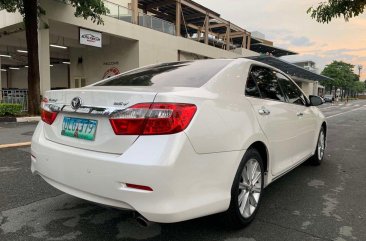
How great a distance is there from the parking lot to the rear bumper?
1.52 ft

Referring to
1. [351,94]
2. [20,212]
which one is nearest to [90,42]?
[20,212]

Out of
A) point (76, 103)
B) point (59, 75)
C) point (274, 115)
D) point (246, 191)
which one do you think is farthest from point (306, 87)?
point (76, 103)

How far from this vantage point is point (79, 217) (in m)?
3.32

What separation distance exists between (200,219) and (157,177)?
111cm

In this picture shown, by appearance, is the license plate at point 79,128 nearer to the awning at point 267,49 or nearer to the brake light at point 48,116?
the brake light at point 48,116

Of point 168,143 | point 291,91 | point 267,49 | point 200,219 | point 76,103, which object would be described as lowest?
point 200,219

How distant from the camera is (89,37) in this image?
1764cm

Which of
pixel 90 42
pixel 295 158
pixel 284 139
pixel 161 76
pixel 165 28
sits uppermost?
pixel 165 28

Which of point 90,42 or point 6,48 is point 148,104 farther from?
point 6,48

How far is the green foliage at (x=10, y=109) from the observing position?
13125 mm

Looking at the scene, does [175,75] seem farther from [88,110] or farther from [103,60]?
[103,60]

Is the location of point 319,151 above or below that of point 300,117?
below

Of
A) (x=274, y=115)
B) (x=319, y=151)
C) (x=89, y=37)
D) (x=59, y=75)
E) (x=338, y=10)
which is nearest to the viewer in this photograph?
(x=274, y=115)

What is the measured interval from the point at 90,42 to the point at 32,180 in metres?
14.3
